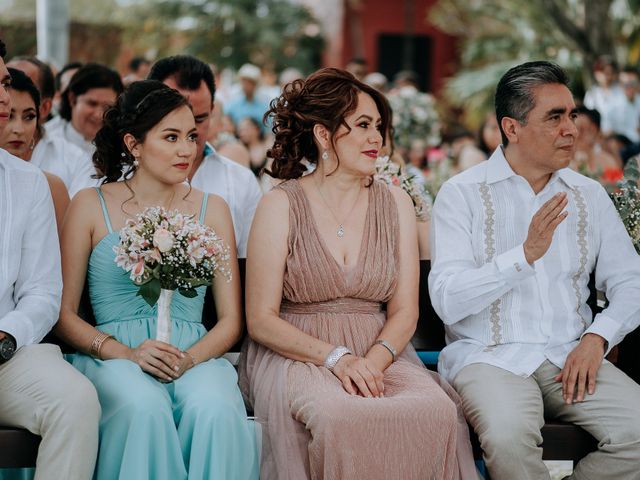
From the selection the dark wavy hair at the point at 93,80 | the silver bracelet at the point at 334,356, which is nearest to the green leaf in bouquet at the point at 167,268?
the silver bracelet at the point at 334,356

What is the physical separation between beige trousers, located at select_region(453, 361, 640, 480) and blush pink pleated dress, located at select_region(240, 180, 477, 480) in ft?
0.40

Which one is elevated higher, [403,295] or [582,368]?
[403,295]

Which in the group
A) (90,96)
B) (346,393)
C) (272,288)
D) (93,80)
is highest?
(93,80)

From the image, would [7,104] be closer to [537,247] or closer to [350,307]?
[350,307]

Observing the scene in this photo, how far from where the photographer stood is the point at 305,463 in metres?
3.97

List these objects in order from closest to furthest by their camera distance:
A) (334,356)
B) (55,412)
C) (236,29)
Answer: (55,412), (334,356), (236,29)

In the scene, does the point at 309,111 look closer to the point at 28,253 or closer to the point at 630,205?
the point at 28,253

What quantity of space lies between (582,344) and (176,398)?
5.79 ft

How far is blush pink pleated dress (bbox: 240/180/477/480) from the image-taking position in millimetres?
3863

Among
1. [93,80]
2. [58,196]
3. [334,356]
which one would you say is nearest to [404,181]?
[334,356]

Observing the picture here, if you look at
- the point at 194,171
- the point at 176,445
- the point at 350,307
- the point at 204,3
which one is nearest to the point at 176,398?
the point at 176,445

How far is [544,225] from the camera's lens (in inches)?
161

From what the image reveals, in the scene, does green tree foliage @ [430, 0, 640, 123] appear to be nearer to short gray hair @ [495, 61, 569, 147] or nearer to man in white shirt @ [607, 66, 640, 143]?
man in white shirt @ [607, 66, 640, 143]

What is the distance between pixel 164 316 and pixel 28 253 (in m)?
0.63
